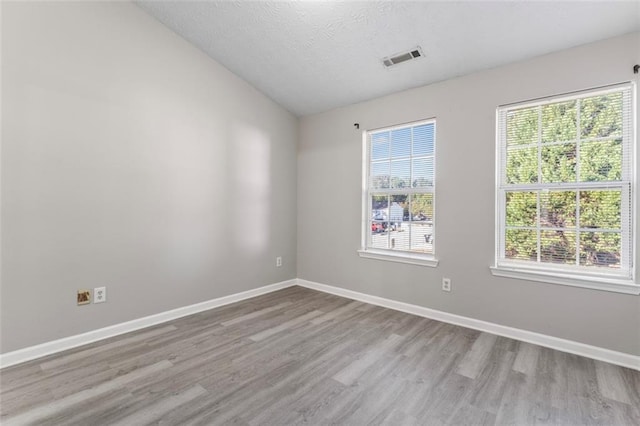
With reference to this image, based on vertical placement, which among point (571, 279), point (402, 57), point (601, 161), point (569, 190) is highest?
point (402, 57)

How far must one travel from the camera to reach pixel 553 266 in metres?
2.52

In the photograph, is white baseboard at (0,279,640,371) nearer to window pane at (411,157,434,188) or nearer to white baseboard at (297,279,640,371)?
white baseboard at (297,279,640,371)

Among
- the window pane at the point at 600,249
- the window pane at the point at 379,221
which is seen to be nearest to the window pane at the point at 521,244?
the window pane at the point at 600,249

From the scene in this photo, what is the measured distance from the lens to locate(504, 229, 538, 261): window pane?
8.64 feet

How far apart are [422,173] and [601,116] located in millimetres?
1472

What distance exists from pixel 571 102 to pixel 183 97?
11.8 ft

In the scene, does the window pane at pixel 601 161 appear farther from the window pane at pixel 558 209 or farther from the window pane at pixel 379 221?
the window pane at pixel 379 221

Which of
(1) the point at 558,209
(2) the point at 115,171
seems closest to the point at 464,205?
(1) the point at 558,209

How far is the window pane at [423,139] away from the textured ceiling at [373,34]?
47cm

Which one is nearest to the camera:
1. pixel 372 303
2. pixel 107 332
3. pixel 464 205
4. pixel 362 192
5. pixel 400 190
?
pixel 107 332

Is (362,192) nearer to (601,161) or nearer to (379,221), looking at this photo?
(379,221)

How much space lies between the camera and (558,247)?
252 cm

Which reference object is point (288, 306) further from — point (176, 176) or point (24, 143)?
point (24, 143)

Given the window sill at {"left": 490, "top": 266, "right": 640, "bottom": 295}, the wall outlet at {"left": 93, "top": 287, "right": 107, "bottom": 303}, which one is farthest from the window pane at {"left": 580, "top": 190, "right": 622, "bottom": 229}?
the wall outlet at {"left": 93, "top": 287, "right": 107, "bottom": 303}
